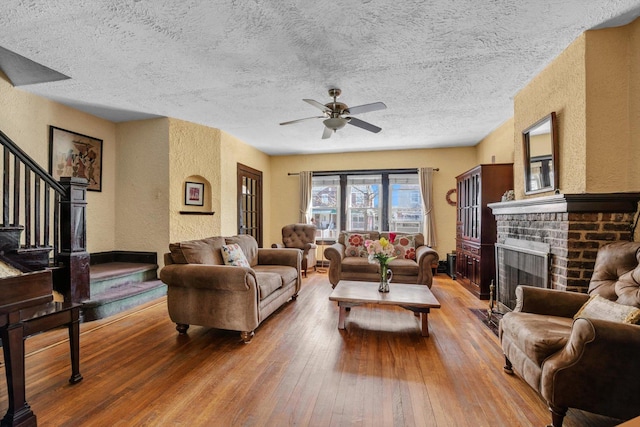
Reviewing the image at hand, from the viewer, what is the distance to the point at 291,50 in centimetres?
245

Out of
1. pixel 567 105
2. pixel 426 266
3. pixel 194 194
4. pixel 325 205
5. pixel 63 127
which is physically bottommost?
pixel 426 266

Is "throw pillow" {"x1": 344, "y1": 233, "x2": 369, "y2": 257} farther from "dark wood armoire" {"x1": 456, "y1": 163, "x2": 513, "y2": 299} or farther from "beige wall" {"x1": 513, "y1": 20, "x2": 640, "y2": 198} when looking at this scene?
"beige wall" {"x1": 513, "y1": 20, "x2": 640, "y2": 198}

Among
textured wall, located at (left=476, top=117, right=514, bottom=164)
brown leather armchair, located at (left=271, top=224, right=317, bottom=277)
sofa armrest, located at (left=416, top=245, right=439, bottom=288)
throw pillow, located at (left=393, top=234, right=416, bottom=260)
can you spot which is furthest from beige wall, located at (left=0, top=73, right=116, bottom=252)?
textured wall, located at (left=476, top=117, right=514, bottom=164)

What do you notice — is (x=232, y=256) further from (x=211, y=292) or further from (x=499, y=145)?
(x=499, y=145)

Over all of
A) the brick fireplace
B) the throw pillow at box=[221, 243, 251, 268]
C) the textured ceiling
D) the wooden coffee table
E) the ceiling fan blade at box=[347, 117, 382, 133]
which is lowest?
the wooden coffee table

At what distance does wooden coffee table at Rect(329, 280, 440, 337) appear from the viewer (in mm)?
2717

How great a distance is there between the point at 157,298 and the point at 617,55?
5434mm

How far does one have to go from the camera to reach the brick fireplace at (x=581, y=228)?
2211mm

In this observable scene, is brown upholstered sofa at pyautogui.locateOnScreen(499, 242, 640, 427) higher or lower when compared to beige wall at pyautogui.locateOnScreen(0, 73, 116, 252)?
lower

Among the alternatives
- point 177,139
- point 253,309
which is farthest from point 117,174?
point 253,309

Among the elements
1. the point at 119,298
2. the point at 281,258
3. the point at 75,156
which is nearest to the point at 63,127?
the point at 75,156

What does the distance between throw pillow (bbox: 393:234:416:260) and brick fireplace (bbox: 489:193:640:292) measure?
2.05 metres

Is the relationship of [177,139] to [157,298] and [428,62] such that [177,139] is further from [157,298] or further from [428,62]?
[428,62]

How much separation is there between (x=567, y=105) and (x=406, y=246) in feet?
8.81
